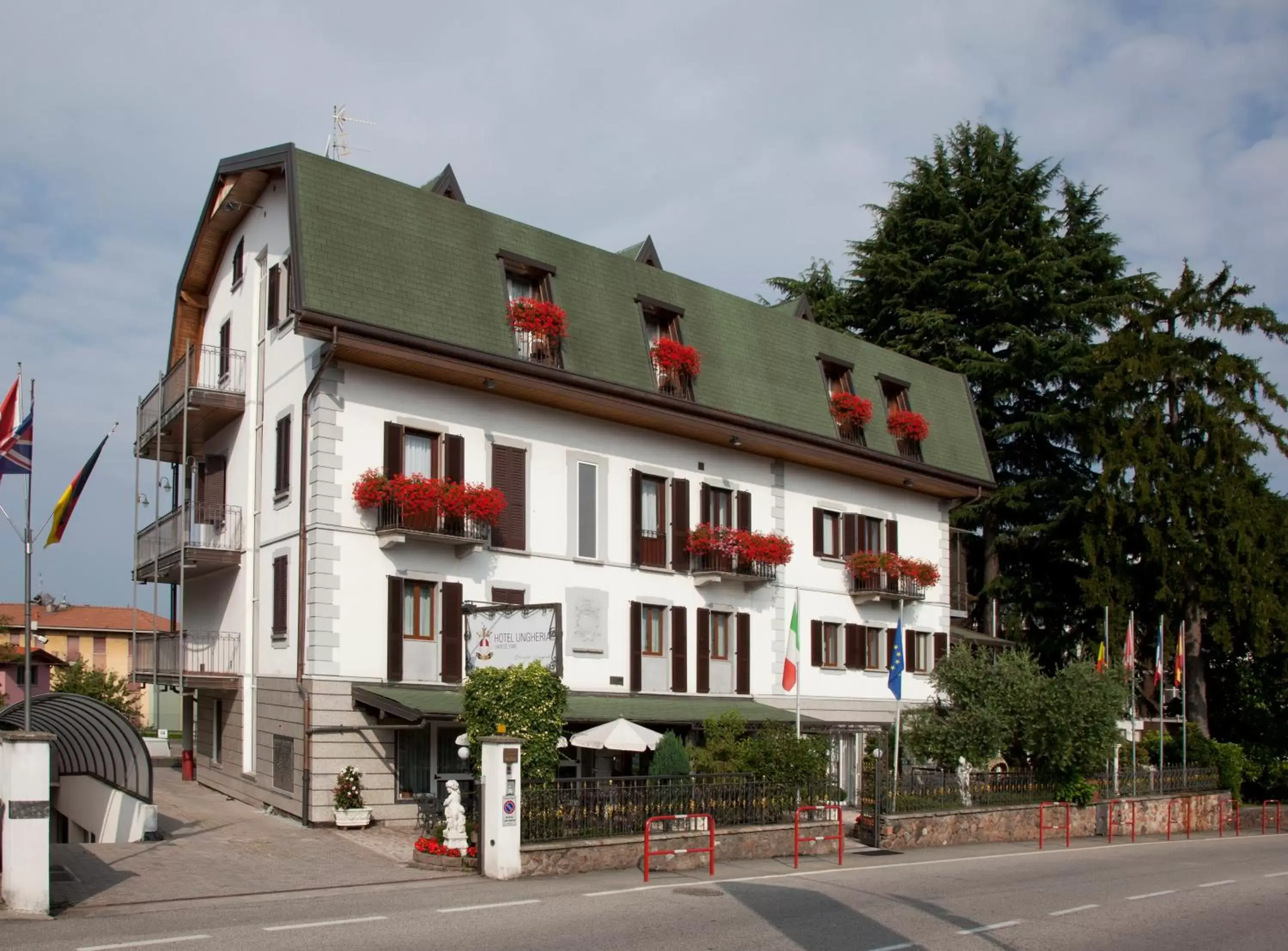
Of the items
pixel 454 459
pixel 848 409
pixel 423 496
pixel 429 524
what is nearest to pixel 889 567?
pixel 848 409

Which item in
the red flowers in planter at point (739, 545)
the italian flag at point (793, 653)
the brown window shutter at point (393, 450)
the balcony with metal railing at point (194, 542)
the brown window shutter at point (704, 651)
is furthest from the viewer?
the brown window shutter at point (704, 651)

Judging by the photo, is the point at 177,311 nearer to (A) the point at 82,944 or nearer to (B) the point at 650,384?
(B) the point at 650,384

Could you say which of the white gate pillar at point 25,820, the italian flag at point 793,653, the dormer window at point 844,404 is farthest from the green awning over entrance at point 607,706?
the white gate pillar at point 25,820

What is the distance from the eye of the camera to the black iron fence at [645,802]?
731 inches

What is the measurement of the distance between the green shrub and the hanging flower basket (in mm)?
6657

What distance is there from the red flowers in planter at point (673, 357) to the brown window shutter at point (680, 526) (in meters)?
2.47

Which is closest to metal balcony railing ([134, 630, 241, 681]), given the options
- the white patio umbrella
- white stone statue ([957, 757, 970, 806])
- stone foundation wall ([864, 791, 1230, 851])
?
the white patio umbrella

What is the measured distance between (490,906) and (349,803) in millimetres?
8376

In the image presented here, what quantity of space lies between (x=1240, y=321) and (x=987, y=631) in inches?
518

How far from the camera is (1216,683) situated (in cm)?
4400

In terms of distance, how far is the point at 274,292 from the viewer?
26500 mm

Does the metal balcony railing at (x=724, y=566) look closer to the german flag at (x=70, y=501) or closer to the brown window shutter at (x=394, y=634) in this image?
the brown window shutter at (x=394, y=634)

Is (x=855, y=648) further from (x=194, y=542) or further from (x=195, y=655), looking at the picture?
(x=194, y=542)

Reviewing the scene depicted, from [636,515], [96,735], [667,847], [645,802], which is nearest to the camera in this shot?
[667,847]
